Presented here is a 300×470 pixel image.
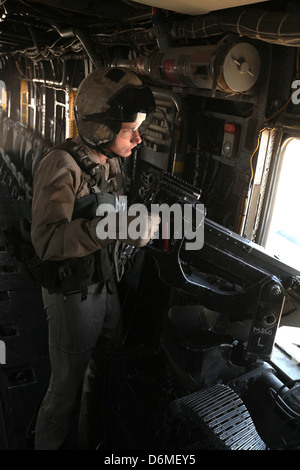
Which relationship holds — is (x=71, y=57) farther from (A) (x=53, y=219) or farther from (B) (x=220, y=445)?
(B) (x=220, y=445)

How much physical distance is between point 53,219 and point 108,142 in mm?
581

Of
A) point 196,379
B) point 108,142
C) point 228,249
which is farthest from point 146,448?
point 108,142

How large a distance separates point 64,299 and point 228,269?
99cm

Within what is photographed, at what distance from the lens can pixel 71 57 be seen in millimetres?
6586

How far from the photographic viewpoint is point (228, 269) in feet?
7.41
